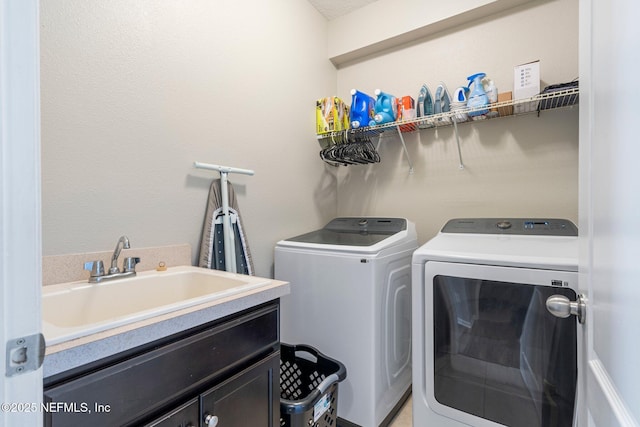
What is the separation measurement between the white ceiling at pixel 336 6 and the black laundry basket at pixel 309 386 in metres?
2.49

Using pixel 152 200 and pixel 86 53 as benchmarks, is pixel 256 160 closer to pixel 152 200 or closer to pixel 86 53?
pixel 152 200

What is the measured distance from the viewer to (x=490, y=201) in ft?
6.72

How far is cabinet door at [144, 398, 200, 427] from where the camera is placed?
0.77m

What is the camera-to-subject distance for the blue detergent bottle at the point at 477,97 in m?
1.83

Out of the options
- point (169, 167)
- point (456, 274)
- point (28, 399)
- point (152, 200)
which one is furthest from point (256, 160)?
point (28, 399)

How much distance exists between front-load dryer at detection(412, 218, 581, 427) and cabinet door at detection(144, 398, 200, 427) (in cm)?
101

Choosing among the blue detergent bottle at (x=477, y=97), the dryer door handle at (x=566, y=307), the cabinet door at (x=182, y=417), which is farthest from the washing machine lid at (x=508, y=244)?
the cabinet door at (x=182, y=417)

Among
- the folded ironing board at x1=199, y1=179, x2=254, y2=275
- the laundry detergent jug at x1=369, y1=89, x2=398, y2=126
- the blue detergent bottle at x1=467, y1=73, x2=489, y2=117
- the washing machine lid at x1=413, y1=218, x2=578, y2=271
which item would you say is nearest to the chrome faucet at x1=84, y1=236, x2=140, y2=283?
the folded ironing board at x1=199, y1=179, x2=254, y2=275

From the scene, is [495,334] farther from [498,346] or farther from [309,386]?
[309,386]

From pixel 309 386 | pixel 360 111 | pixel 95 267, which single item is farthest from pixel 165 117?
pixel 309 386

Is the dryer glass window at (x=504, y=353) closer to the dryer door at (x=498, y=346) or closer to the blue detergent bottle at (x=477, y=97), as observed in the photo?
the dryer door at (x=498, y=346)

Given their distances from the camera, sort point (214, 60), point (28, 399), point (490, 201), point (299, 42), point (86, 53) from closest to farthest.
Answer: point (28, 399) < point (86, 53) < point (214, 60) < point (490, 201) < point (299, 42)

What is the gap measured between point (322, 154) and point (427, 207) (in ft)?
2.93

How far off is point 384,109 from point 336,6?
3.24ft
